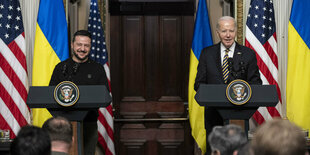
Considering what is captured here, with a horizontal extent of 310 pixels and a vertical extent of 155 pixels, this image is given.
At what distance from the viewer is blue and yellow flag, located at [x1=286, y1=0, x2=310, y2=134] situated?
5.79 m

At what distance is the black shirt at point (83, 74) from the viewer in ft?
15.4

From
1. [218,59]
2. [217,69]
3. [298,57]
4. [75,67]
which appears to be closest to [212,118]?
[217,69]

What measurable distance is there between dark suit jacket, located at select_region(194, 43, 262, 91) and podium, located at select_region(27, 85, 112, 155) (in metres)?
0.99

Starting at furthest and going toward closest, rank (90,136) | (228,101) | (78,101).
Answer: (90,136)
(78,101)
(228,101)

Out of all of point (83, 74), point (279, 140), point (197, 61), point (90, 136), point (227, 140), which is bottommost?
point (90, 136)

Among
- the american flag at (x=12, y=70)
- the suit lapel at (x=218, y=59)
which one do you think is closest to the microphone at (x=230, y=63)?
the suit lapel at (x=218, y=59)

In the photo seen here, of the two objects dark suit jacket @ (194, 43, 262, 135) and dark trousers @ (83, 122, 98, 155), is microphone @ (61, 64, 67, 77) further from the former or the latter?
dark suit jacket @ (194, 43, 262, 135)

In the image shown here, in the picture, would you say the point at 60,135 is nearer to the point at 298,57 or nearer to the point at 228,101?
the point at 228,101

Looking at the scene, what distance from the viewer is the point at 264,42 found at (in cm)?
588

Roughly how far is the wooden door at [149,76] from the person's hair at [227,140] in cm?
477

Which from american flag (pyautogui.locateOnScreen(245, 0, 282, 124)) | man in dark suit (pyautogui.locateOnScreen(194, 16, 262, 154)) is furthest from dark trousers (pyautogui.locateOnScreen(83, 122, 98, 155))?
american flag (pyautogui.locateOnScreen(245, 0, 282, 124))

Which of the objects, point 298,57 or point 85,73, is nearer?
point 85,73

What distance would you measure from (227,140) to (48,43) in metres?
3.76

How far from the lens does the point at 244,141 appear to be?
2.45 m
